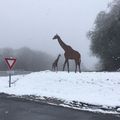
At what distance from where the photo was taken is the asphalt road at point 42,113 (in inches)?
583

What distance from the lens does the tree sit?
48513 mm

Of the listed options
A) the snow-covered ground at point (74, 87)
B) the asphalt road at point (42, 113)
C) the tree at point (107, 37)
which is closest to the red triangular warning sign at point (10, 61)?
the snow-covered ground at point (74, 87)

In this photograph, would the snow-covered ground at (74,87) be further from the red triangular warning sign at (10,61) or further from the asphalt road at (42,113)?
the asphalt road at (42,113)

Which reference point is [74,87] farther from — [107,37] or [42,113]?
[107,37]

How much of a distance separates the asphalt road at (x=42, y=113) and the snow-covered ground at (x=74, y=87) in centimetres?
207

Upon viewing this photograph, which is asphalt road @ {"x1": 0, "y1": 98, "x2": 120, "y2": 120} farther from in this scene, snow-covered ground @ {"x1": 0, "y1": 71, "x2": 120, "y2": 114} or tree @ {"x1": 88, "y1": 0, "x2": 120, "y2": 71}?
tree @ {"x1": 88, "y1": 0, "x2": 120, "y2": 71}

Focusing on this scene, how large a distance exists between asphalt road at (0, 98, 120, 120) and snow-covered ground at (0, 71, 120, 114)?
2067mm

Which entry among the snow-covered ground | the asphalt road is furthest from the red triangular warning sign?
the asphalt road

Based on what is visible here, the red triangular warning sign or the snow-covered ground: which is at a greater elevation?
the red triangular warning sign

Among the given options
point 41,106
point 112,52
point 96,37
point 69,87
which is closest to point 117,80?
point 69,87

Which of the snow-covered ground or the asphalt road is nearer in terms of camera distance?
the asphalt road

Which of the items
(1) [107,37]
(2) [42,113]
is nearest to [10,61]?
(2) [42,113]

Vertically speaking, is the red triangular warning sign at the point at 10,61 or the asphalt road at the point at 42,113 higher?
the red triangular warning sign at the point at 10,61

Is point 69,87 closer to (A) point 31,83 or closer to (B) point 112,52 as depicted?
(A) point 31,83
